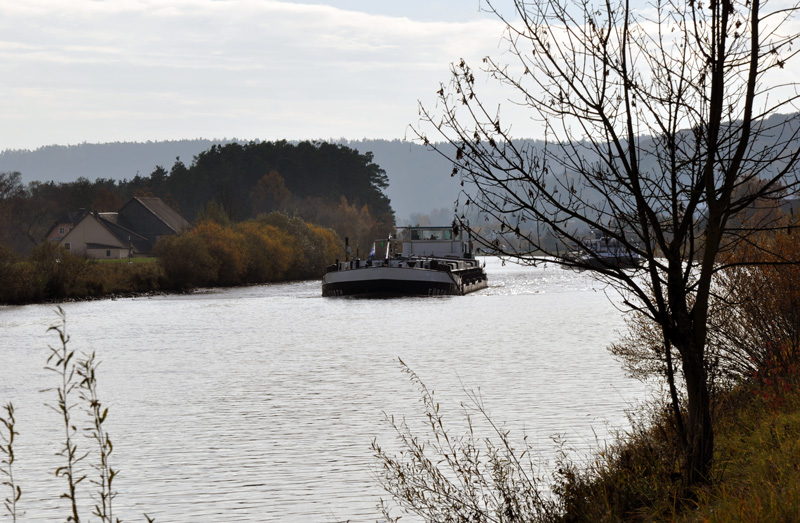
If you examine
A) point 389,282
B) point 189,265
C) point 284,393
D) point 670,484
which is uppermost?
point 189,265

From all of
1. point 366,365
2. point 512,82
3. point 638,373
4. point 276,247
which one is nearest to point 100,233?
point 276,247

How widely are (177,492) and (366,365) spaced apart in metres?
14.5

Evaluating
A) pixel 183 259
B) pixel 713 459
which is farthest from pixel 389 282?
pixel 713 459

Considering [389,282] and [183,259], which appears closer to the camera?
[389,282]

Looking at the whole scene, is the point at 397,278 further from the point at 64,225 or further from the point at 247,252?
the point at 64,225

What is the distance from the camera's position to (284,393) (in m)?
22.0

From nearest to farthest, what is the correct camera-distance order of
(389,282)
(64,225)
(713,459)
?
(713,459)
(389,282)
(64,225)

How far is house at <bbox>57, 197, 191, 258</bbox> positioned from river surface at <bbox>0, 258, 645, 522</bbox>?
5750cm

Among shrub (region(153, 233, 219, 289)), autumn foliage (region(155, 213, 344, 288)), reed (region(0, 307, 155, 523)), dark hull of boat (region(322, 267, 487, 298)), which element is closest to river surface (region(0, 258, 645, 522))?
reed (region(0, 307, 155, 523))

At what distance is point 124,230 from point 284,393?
86.3m

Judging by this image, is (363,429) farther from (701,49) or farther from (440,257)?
(440,257)

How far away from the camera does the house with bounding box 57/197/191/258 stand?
336ft

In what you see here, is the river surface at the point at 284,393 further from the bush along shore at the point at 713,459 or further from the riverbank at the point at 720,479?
the riverbank at the point at 720,479

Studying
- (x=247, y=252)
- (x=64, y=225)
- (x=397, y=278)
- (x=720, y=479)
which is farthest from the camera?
(x=64, y=225)
